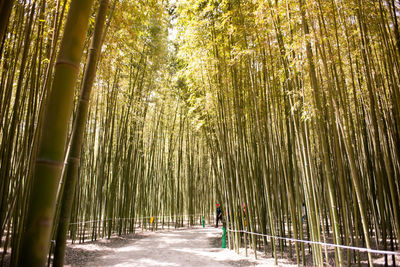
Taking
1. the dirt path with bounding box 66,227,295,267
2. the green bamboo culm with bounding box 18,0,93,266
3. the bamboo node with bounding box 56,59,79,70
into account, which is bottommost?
the dirt path with bounding box 66,227,295,267

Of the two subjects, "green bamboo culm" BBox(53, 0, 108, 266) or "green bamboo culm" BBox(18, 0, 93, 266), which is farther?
"green bamboo culm" BBox(53, 0, 108, 266)

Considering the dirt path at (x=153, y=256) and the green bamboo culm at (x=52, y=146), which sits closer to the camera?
the green bamboo culm at (x=52, y=146)

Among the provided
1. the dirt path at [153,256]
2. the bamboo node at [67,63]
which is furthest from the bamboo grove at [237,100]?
the dirt path at [153,256]

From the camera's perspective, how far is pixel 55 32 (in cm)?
196

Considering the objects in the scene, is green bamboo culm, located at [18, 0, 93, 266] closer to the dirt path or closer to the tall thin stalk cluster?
the tall thin stalk cluster

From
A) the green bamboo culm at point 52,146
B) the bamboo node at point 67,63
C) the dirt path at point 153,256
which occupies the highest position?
the bamboo node at point 67,63

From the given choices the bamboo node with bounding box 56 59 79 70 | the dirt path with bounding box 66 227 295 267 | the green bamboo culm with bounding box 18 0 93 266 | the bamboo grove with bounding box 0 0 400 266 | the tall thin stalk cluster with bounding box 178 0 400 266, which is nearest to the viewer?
the green bamboo culm with bounding box 18 0 93 266

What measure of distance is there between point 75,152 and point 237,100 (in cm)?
348

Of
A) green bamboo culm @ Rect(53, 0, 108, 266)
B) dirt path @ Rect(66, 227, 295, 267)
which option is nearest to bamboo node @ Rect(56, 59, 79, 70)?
green bamboo culm @ Rect(53, 0, 108, 266)

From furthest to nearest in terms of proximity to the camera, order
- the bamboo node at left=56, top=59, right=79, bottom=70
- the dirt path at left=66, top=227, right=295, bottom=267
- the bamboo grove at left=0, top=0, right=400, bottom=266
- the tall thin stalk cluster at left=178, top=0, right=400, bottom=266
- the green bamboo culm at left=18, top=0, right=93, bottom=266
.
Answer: the dirt path at left=66, top=227, right=295, bottom=267, the tall thin stalk cluster at left=178, top=0, right=400, bottom=266, the bamboo grove at left=0, top=0, right=400, bottom=266, the bamboo node at left=56, top=59, right=79, bottom=70, the green bamboo culm at left=18, top=0, right=93, bottom=266

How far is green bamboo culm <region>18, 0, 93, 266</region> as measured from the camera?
2.63 ft

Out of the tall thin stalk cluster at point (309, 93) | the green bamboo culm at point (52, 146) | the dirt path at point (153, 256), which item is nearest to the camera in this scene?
the green bamboo culm at point (52, 146)

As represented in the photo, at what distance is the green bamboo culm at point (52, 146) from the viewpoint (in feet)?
2.63

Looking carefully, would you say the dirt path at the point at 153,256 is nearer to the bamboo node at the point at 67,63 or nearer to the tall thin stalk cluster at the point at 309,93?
the tall thin stalk cluster at the point at 309,93
